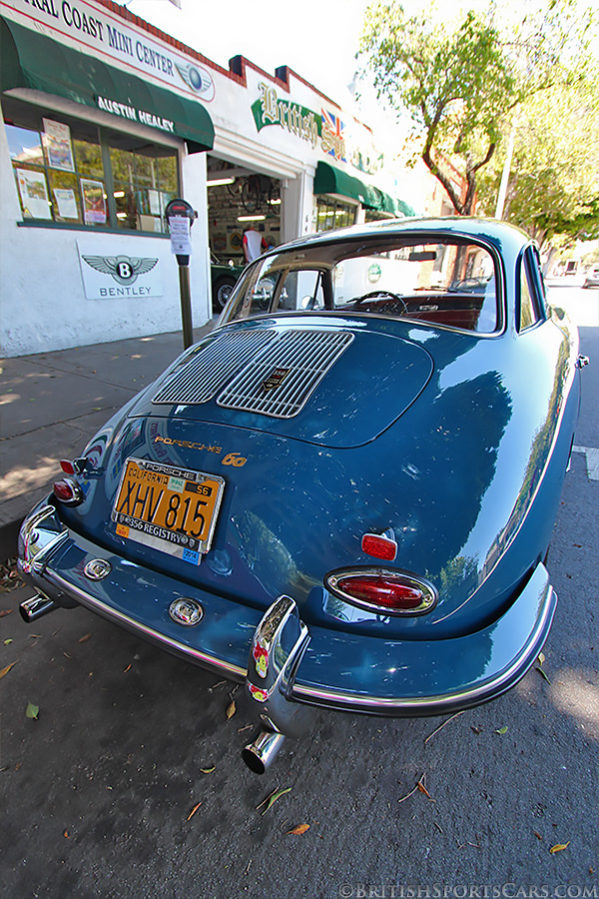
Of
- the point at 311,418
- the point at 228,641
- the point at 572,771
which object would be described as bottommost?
the point at 572,771

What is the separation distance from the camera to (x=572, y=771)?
1597 mm

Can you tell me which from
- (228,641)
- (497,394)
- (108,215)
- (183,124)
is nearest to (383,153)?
(183,124)

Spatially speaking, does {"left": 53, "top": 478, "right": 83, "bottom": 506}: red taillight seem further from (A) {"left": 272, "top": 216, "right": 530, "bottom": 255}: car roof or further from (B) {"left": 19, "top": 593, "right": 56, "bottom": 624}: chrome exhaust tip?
(A) {"left": 272, "top": 216, "right": 530, "bottom": 255}: car roof

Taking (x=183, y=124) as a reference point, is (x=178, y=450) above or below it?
below

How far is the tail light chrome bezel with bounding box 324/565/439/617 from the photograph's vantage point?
1306 millimetres

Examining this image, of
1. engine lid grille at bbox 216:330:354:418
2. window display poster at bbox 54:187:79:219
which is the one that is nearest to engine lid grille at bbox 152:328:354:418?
engine lid grille at bbox 216:330:354:418

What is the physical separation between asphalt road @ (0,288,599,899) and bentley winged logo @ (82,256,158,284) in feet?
21.3

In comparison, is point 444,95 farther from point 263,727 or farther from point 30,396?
point 263,727

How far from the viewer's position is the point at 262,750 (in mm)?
1288

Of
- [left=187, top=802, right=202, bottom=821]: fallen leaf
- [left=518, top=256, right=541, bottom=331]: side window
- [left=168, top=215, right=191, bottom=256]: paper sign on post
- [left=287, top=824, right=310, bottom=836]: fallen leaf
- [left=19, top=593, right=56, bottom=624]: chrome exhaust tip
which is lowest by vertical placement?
[left=187, top=802, right=202, bottom=821]: fallen leaf

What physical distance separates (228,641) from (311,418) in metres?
0.79

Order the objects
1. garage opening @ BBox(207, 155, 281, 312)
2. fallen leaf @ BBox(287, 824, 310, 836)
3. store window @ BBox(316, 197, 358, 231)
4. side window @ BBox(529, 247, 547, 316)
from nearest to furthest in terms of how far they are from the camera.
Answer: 1. fallen leaf @ BBox(287, 824, 310, 836)
2. side window @ BBox(529, 247, 547, 316)
3. store window @ BBox(316, 197, 358, 231)
4. garage opening @ BBox(207, 155, 281, 312)

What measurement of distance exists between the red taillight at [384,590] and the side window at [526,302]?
1499mm

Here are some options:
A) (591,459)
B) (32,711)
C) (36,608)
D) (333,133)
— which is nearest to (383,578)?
(36,608)
